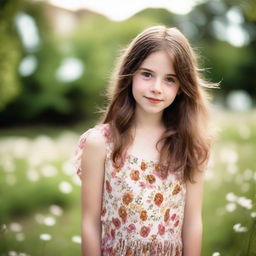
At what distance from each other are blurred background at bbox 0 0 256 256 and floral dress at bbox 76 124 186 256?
1.25ft

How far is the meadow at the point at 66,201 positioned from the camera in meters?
3.05

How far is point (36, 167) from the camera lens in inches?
218

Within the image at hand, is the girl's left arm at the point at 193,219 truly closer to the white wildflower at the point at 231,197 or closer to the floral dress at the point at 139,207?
the floral dress at the point at 139,207

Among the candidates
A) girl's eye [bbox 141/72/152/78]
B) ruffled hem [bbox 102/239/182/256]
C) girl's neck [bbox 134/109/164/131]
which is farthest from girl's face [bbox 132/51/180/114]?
ruffled hem [bbox 102/239/182/256]

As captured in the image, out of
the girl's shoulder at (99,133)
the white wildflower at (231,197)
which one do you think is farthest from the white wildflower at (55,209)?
the girl's shoulder at (99,133)

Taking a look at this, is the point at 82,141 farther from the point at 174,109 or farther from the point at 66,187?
the point at 66,187

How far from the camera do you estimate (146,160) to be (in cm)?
226

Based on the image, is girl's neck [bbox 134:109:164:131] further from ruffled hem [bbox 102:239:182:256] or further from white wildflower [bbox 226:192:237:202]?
white wildflower [bbox 226:192:237:202]

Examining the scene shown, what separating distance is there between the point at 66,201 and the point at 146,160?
8.09 feet

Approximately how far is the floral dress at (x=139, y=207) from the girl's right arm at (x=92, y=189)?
0.04 m

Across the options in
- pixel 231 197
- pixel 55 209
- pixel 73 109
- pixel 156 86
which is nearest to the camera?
pixel 156 86

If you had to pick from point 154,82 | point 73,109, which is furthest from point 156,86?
point 73,109

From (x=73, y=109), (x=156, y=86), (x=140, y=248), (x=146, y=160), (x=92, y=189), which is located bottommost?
(x=140, y=248)

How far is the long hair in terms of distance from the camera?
222cm
